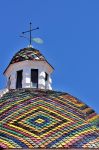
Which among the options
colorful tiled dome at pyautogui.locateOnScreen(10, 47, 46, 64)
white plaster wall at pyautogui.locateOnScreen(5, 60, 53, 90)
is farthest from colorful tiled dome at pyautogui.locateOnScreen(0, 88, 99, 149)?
colorful tiled dome at pyautogui.locateOnScreen(10, 47, 46, 64)

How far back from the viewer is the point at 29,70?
15.6 m

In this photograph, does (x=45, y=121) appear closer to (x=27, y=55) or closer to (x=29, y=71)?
(x=29, y=71)

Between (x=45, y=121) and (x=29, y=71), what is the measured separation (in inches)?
123

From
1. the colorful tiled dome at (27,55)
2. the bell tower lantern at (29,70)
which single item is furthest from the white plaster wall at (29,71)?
the colorful tiled dome at (27,55)

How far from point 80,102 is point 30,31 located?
9.57ft

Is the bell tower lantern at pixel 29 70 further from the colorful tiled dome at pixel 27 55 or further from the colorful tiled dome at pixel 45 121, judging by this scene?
the colorful tiled dome at pixel 45 121

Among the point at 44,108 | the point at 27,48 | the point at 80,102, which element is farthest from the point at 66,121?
the point at 27,48

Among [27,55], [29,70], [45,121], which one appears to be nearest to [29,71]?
[29,70]

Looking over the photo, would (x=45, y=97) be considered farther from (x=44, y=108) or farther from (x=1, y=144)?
(x=1, y=144)

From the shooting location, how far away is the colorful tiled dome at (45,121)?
39.5ft

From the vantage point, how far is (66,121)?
12.8 m

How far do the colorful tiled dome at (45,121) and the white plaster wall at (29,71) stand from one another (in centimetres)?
113

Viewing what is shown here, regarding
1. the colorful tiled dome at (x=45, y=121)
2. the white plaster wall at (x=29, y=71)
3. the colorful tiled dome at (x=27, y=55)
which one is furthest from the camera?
the colorful tiled dome at (x=27, y=55)

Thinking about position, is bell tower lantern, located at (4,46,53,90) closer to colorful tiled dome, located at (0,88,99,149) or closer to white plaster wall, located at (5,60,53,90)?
white plaster wall, located at (5,60,53,90)
